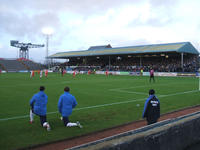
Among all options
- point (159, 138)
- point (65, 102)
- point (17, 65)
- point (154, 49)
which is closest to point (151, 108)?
point (159, 138)

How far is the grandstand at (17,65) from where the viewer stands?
225 feet

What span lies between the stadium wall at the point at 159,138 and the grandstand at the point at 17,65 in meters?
68.0

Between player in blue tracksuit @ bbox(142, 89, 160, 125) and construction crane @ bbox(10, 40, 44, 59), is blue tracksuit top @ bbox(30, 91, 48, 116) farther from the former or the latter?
construction crane @ bbox(10, 40, 44, 59)

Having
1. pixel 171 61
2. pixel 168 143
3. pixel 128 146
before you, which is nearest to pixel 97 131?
pixel 168 143

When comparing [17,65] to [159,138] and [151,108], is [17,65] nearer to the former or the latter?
[151,108]

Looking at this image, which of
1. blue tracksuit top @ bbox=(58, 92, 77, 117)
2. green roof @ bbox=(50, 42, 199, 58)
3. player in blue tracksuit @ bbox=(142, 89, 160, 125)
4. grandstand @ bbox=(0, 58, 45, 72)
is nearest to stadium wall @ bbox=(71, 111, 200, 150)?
player in blue tracksuit @ bbox=(142, 89, 160, 125)

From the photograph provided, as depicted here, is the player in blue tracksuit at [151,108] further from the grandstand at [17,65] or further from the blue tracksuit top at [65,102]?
the grandstand at [17,65]

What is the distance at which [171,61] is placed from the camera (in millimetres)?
53156

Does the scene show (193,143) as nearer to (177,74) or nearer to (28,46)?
(177,74)

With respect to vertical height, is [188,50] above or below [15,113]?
above

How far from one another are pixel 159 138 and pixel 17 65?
7491 centimetres

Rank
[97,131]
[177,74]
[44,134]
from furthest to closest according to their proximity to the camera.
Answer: [177,74], [97,131], [44,134]

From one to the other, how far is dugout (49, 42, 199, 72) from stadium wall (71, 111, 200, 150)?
122 feet

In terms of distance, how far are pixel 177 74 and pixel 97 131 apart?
37318mm
